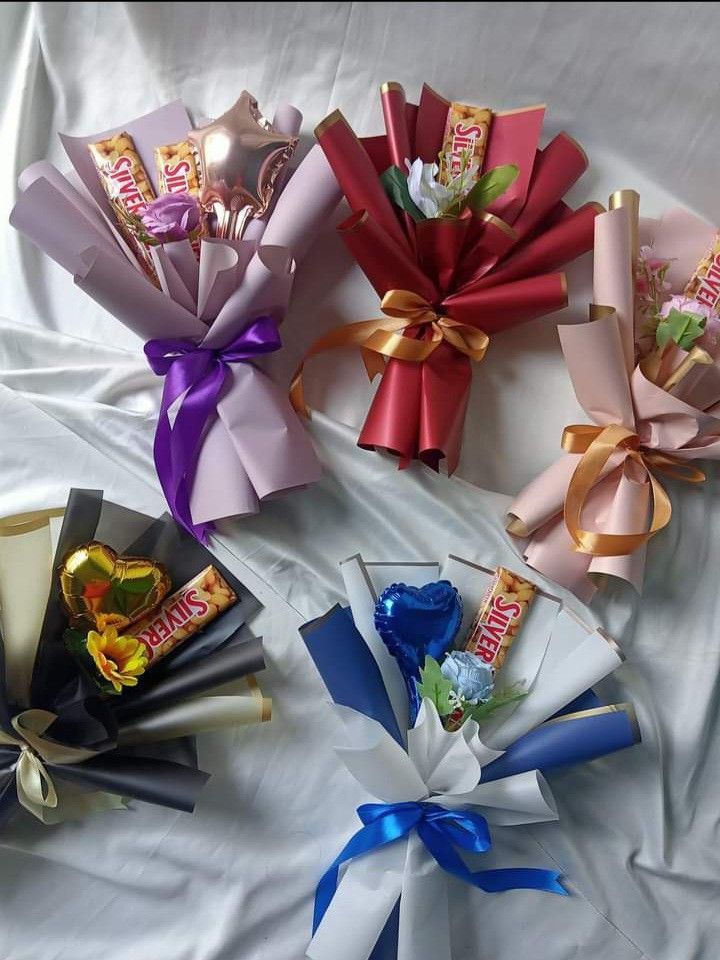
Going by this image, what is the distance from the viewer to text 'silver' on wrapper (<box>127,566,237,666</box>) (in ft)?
3.07

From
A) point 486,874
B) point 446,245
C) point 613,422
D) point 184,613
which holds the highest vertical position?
point 446,245

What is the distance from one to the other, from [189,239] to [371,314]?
22 centimetres

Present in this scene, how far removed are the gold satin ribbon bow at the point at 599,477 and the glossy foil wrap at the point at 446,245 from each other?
131 millimetres

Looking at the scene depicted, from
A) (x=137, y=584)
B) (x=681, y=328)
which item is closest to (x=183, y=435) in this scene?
(x=137, y=584)

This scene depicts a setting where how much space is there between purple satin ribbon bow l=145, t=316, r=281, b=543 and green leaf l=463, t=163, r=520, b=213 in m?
0.25

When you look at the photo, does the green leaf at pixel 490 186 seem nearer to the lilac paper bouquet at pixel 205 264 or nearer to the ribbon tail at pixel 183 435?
the lilac paper bouquet at pixel 205 264

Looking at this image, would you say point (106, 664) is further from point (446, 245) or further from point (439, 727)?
point (446, 245)

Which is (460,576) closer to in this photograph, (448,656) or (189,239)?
(448,656)

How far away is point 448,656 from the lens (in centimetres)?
91

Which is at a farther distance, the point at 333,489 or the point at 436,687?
the point at 333,489

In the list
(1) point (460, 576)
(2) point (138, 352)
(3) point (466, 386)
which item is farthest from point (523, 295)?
(2) point (138, 352)

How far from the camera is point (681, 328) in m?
0.96

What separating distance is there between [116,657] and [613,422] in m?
0.56

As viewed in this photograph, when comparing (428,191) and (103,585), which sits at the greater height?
(428,191)
